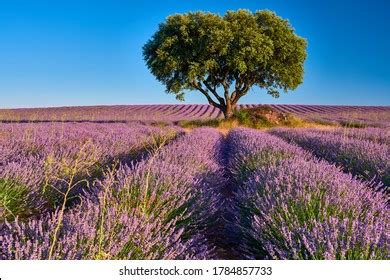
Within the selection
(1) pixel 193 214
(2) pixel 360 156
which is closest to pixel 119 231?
(1) pixel 193 214

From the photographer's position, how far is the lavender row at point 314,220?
2.41m

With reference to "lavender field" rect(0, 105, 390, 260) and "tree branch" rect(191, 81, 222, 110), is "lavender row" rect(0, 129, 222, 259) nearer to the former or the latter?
"lavender field" rect(0, 105, 390, 260)

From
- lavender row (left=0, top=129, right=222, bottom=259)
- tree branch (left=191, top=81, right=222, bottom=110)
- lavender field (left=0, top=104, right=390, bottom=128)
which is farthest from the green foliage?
tree branch (left=191, top=81, right=222, bottom=110)

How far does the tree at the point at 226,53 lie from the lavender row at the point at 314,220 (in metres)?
17.4

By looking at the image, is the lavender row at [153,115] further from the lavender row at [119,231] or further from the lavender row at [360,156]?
the lavender row at [119,231]

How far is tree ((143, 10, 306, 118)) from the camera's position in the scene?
21.6 metres

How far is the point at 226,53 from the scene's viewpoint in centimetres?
2175

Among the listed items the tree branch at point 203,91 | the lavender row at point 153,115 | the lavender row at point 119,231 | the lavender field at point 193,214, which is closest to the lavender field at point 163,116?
the lavender row at point 153,115

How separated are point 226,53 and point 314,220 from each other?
19.7 metres

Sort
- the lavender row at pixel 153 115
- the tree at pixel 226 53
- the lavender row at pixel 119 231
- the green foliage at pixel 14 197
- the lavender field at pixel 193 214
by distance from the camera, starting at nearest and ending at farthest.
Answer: the lavender row at pixel 119 231 → the lavender field at pixel 193 214 → the green foliage at pixel 14 197 → the tree at pixel 226 53 → the lavender row at pixel 153 115

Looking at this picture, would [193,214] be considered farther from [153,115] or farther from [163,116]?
[153,115]
